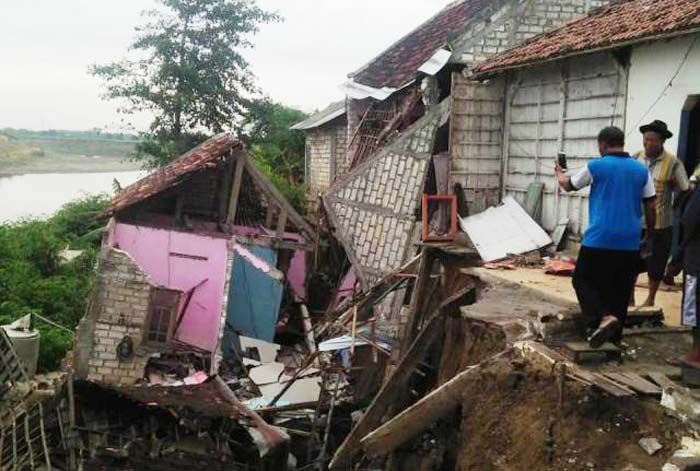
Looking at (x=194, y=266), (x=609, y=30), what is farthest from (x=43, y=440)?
(x=609, y=30)

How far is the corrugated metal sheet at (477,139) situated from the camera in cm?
1171

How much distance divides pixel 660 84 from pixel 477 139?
3687 mm

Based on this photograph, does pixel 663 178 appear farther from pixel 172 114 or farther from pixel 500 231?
pixel 172 114

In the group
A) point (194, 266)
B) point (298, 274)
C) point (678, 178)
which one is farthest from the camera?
point (298, 274)

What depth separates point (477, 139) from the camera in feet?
38.8

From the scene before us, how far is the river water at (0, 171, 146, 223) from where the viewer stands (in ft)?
82.7

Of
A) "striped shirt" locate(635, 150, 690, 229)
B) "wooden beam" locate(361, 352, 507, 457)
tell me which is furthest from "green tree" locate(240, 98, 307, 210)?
"wooden beam" locate(361, 352, 507, 457)

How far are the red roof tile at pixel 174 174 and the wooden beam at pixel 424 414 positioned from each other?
7.63 m

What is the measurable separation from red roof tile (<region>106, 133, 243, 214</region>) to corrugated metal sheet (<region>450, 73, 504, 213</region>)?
3943mm

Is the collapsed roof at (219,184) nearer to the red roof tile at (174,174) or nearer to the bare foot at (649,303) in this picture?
the red roof tile at (174,174)

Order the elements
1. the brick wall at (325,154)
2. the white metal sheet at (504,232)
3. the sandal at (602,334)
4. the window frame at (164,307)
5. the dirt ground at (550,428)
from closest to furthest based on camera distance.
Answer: the dirt ground at (550,428)
the sandal at (602,334)
the window frame at (164,307)
the white metal sheet at (504,232)
the brick wall at (325,154)

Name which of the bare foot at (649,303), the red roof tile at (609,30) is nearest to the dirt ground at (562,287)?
the bare foot at (649,303)

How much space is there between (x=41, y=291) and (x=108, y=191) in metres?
11.0

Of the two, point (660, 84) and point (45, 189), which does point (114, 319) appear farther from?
point (45, 189)
